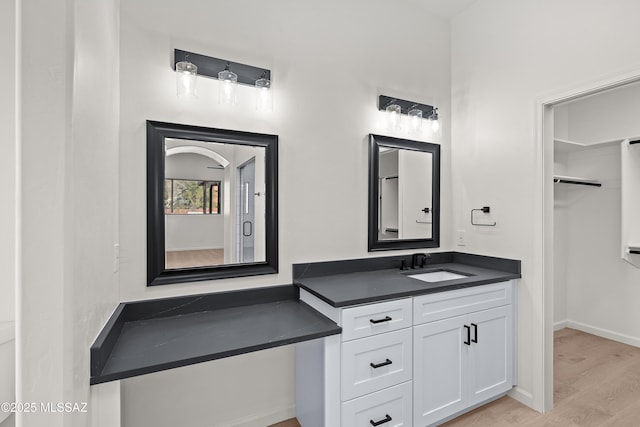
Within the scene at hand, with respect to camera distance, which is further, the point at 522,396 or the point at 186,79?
the point at 522,396

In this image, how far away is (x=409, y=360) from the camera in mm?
1764

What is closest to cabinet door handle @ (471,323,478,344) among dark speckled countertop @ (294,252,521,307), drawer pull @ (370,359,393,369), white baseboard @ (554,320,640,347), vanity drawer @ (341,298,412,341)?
dark speckled countertop @ (294,252,521,307)

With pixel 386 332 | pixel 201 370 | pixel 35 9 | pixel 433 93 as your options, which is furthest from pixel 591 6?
pixel 201 370

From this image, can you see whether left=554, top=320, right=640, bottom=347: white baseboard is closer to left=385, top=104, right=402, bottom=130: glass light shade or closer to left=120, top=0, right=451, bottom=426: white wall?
left=120, top=0, right=451, bottom=426: white wall

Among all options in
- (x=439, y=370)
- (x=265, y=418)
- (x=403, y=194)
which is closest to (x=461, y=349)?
(x=439, y=370)

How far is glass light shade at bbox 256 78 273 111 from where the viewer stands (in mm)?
1911

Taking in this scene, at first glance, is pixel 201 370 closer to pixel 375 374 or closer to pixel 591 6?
pixel 375 374

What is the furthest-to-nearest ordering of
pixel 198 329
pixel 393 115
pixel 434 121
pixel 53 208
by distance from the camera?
pixel 434 121, pixel 393 115, pixel 198 329, pixel 53 208

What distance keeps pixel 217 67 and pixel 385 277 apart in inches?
66.0

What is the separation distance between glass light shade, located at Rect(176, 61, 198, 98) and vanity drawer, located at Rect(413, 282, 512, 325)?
173 cm

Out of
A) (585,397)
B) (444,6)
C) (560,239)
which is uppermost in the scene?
(444,6)

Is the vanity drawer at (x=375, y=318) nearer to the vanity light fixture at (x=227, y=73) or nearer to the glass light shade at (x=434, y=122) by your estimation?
the vanity light fixture at (x=227, y=73)

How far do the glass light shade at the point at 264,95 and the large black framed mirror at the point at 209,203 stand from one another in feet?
0.60

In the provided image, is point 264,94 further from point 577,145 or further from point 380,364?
point 577,145
